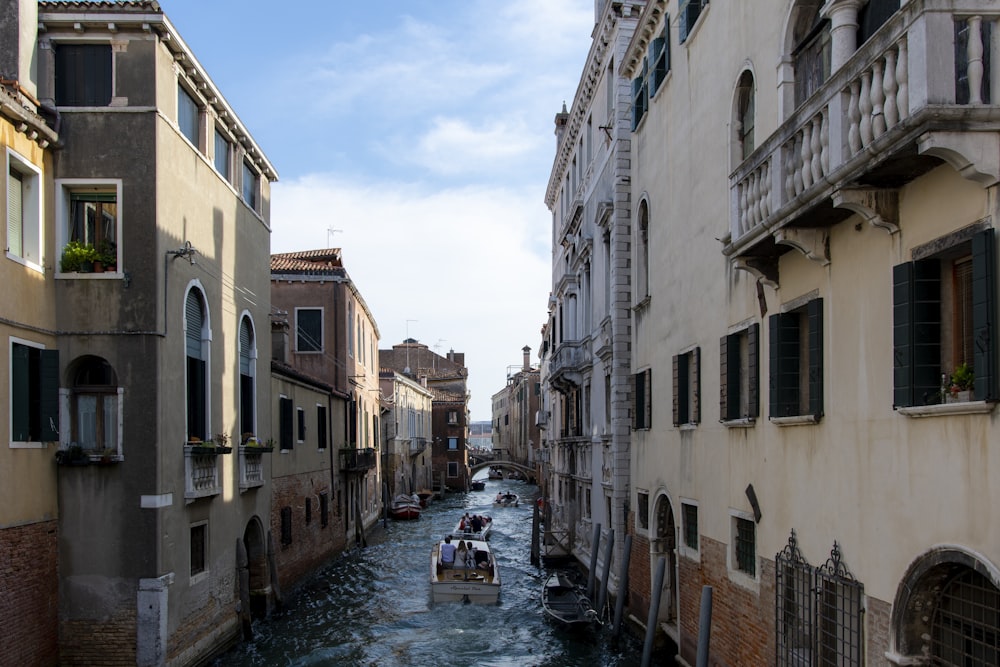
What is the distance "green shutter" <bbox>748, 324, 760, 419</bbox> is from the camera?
372 inches

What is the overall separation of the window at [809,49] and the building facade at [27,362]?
26.7 feet

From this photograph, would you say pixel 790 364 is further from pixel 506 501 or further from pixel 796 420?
pixel 506 501

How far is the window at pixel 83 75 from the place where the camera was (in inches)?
456

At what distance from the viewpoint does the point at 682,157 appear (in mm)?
12633

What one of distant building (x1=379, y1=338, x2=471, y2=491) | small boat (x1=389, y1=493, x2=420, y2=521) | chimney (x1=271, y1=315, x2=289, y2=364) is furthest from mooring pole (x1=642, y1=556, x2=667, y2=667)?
distant building (x1=379, y1=338, x2=471, y2=491)

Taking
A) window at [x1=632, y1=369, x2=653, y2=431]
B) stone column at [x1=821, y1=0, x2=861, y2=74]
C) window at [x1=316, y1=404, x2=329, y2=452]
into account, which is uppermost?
stone column at [x1=821, y1=0, x2=861, y2=74]

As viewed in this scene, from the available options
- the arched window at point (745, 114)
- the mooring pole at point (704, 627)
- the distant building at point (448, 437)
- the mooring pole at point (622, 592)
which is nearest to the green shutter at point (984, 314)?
the arched window at point (745, 114)

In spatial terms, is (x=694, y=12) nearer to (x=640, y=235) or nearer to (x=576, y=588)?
(x=640, y=235)

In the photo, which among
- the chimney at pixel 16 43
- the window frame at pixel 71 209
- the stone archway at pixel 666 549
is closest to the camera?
the chimney at pixel 16 43

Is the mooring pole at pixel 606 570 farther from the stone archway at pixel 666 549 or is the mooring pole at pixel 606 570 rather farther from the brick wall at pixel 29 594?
the brick wall at pixel 29 594

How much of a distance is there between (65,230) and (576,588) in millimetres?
11620

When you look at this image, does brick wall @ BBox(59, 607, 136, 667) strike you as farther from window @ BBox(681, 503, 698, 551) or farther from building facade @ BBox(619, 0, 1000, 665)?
window @ BBox(681, 503, 698, 551)

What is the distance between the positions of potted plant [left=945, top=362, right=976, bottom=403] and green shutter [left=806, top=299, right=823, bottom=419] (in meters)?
2.01

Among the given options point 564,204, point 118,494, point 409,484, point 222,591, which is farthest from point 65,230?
point 409,484
